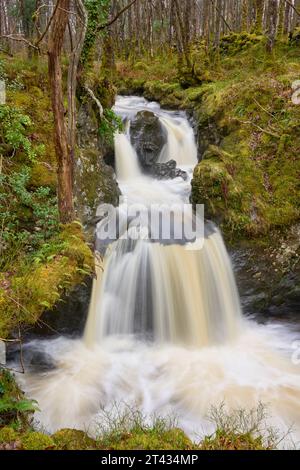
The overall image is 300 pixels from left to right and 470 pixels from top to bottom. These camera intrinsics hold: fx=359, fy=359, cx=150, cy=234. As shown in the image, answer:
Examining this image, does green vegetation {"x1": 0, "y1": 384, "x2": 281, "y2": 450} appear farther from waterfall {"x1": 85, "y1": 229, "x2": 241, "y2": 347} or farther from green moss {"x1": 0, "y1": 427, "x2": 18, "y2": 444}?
waterfall {"x1": 85, "y1": 229, "x2": 241, "y2": 347}

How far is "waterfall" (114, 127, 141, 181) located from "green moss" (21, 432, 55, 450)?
826 cm

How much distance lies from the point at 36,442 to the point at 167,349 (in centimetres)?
363

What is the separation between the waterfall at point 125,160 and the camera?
11023mm

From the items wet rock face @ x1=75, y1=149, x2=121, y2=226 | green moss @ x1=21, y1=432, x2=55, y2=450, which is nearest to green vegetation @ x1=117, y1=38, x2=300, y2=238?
wet rock face @ x1=75, y1=149, x2=121, y2=226

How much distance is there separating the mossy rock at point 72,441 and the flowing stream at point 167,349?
89 centimetres

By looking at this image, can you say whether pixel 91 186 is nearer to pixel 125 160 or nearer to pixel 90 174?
pixel 90 174

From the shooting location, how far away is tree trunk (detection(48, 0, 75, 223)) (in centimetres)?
574

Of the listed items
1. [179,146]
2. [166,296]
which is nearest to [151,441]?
[166,296]

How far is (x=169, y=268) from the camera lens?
24.5 ft

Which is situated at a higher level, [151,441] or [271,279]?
[151,441]

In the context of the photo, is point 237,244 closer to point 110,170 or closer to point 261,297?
point 261,297

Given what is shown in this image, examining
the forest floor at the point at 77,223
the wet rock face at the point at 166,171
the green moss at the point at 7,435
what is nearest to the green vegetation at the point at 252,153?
the forest floor at the point at 77,223

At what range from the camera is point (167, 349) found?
667cm

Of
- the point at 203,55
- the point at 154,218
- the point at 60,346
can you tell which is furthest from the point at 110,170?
the point at 203,55
